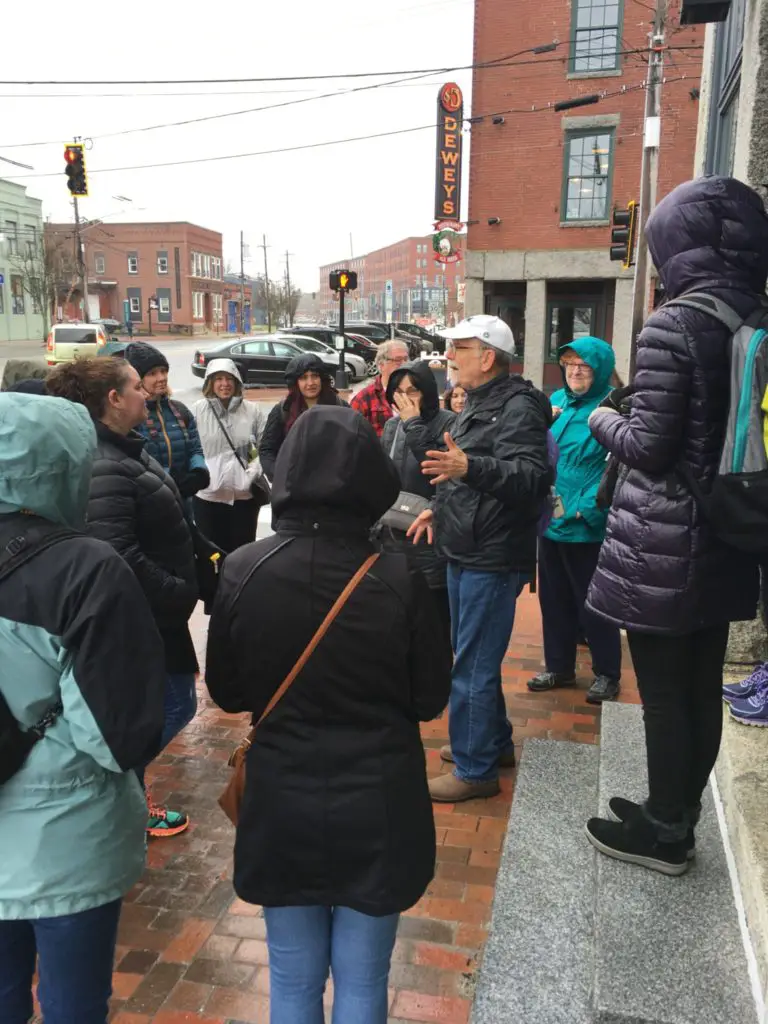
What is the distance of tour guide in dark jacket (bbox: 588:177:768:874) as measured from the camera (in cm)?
230

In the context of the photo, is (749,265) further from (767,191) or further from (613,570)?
(767,191)

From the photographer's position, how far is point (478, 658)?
3521mm

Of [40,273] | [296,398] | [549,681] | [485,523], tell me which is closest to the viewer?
[485,523]

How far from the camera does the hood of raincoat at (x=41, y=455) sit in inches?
71.1

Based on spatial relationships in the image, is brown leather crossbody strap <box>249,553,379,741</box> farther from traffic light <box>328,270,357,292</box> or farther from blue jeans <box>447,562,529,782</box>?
traffic light <box>328,270,357,292</box>

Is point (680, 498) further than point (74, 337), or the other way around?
point (74, 337)

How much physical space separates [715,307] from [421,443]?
2042 mm

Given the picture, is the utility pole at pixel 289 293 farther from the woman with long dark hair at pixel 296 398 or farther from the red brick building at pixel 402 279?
the woman with long dark hair at pixel 296 398

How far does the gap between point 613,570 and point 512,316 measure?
2205cm

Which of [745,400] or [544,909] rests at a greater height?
[745,400]

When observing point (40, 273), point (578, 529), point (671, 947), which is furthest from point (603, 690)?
point (40, 273)

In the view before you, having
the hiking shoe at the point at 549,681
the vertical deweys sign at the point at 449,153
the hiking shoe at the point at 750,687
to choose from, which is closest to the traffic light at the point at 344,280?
the vertical deweys sign at the point at 449,153

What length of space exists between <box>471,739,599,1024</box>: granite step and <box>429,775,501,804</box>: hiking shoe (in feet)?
0.56

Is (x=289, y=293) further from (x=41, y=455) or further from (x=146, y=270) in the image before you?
(x=41, y=455)
